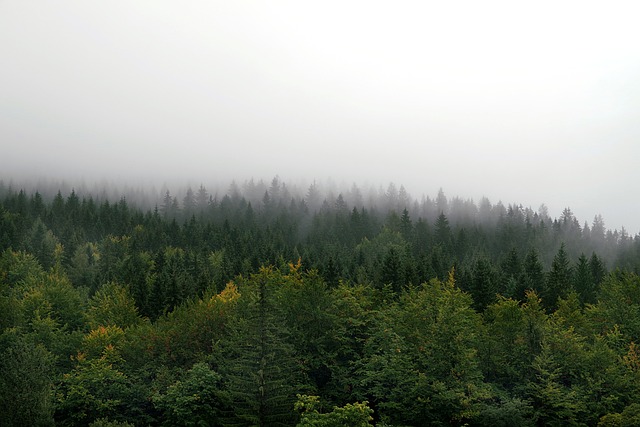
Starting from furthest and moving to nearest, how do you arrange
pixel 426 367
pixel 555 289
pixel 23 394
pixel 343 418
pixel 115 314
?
pixel 555 289 < pixel 115 314 < pixel 426 367 < pixel 23 394 < pixel 343 418

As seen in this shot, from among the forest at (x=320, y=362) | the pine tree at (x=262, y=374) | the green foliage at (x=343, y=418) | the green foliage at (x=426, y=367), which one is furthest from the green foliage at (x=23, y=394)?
the green foliage at (x=426, y=367)

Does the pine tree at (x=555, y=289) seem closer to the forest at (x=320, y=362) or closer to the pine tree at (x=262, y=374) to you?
the forest at (x=320, y=362)

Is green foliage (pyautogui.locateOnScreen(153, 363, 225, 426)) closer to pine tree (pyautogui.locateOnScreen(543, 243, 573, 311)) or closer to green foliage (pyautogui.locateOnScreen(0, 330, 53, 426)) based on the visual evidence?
green foliage (pyautogui.locateOnScreen(0, 330, 53, 426))

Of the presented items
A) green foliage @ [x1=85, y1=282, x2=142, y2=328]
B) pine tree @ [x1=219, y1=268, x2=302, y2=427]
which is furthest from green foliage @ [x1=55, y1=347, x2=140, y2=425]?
green foliage @ [x1=85, y1=282, x2=142, y2=328]

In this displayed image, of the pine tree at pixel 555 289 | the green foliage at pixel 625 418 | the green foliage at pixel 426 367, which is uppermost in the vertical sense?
the green foliage at pixel 426 367

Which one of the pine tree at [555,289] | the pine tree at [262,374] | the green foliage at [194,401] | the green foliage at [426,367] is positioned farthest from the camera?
the pine tree at [555,289]

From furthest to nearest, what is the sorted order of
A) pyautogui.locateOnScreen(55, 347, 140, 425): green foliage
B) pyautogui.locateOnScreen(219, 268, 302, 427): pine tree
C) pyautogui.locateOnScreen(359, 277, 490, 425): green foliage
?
pyautogui.locateOnScreen(55, 347, 140, 425): green foliage → pyautogui.locateOnScreen(359, 277, 490, 425): green foliage → pyautogui.locateOnScreen(219, 268, 302, 427): pine tree

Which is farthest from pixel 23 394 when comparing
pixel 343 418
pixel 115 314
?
pixel 115 314

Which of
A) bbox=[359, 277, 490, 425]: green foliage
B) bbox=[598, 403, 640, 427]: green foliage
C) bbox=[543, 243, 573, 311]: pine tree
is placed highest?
bbox=[359, 277, 490, 425]: green foliage

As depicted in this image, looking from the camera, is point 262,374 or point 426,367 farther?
point 426,367

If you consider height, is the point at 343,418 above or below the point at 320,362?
above

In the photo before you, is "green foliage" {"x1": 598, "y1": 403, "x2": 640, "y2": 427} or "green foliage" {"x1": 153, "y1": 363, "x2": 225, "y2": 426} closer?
"green foliage" {"x1": 598, "y1": 403, "x2": 640, "y2": 427}

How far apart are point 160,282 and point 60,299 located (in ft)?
48.1

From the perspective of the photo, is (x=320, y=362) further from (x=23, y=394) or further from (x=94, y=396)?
(x=23, y=394)
